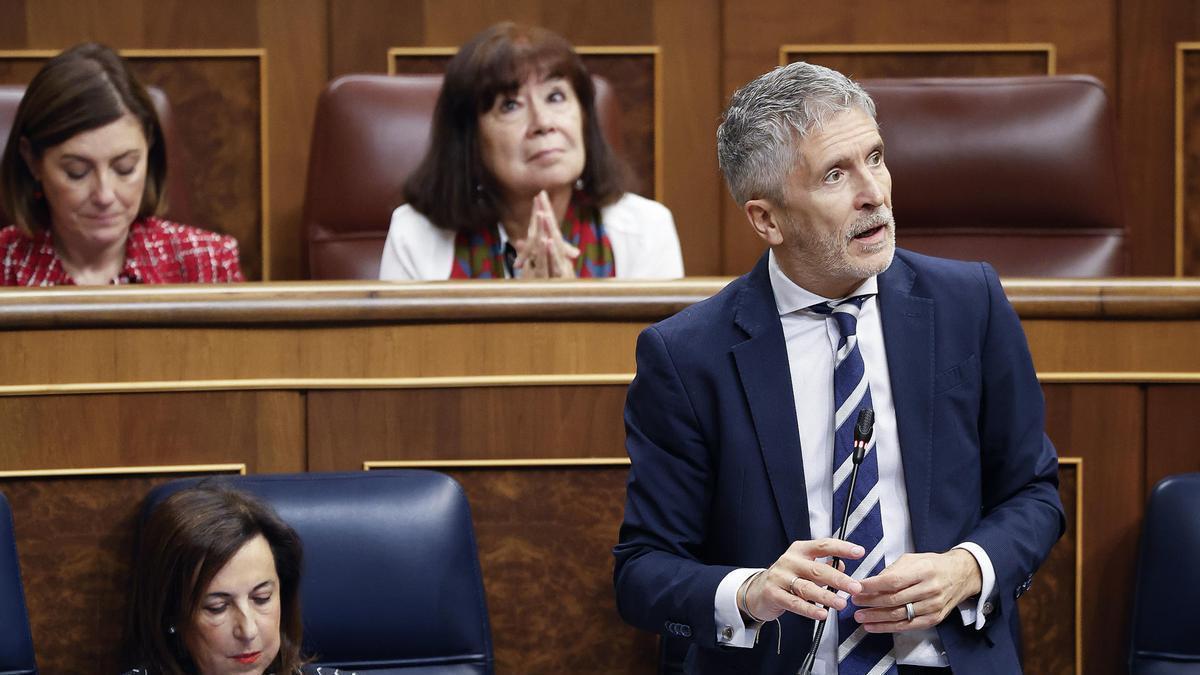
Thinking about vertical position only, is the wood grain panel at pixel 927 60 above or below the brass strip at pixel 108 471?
above

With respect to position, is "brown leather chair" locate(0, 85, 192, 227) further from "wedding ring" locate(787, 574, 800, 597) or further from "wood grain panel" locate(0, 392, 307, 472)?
"wedding ring" locate(787, 574, 800, 597)

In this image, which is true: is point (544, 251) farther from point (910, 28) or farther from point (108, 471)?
point (910, 28)

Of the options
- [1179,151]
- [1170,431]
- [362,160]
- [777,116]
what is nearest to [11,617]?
[777,116]

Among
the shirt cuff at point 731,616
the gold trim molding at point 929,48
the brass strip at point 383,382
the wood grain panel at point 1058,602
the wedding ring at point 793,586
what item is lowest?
the wood grain panel at point 1058,602

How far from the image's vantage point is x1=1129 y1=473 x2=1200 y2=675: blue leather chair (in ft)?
3.36

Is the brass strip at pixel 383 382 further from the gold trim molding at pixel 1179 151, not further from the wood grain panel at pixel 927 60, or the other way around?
the gold trim molding at pixel 1179 151

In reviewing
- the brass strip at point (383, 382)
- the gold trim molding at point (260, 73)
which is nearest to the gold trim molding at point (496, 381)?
the brass strip at point (383, 382)

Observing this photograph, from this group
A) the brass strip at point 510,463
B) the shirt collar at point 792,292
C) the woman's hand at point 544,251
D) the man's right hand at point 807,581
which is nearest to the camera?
the man's right hand at point 807,581

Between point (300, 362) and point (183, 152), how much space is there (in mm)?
697

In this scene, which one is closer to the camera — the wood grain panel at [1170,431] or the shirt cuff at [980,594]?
the shirt cuff at [980,594]

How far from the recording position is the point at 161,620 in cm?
98

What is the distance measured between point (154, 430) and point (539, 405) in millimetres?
269

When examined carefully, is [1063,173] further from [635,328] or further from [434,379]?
[434,379]

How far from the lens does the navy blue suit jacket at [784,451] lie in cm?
85
